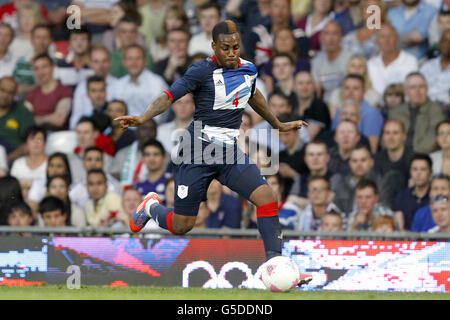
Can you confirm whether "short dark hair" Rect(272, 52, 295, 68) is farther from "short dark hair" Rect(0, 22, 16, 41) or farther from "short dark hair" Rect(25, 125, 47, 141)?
"short dark hair" Rect(0, 22, 16, 41)

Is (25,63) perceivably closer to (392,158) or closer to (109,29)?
(109,29)

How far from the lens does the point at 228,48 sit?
811cm

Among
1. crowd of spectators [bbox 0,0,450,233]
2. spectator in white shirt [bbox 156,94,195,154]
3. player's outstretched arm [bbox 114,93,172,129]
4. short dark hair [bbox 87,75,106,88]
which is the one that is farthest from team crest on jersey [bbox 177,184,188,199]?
short dark hair [bbox 87,75,106,88]

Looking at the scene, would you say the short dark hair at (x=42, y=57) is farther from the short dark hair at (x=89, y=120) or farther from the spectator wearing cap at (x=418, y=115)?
the spectator wearing cap at (x=418, y=115)

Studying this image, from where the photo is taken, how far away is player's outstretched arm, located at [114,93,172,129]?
7520 mm

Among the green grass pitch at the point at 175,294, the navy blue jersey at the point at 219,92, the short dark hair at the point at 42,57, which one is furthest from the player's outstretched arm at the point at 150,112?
the short dark hair at the point at 42,57

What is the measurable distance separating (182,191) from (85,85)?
515 centimetres

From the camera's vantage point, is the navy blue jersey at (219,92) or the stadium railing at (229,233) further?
the stadium railing at (229,233)

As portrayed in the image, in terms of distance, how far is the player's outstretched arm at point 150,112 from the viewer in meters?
7.52

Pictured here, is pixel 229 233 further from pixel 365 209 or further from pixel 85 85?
pixel 85 85

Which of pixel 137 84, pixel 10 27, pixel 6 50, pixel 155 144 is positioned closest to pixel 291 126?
pixel 155 144

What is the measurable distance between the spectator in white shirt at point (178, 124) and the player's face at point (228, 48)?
14.0 ft

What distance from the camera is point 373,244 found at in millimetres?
9328

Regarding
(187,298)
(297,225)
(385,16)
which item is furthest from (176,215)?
(385,16)
